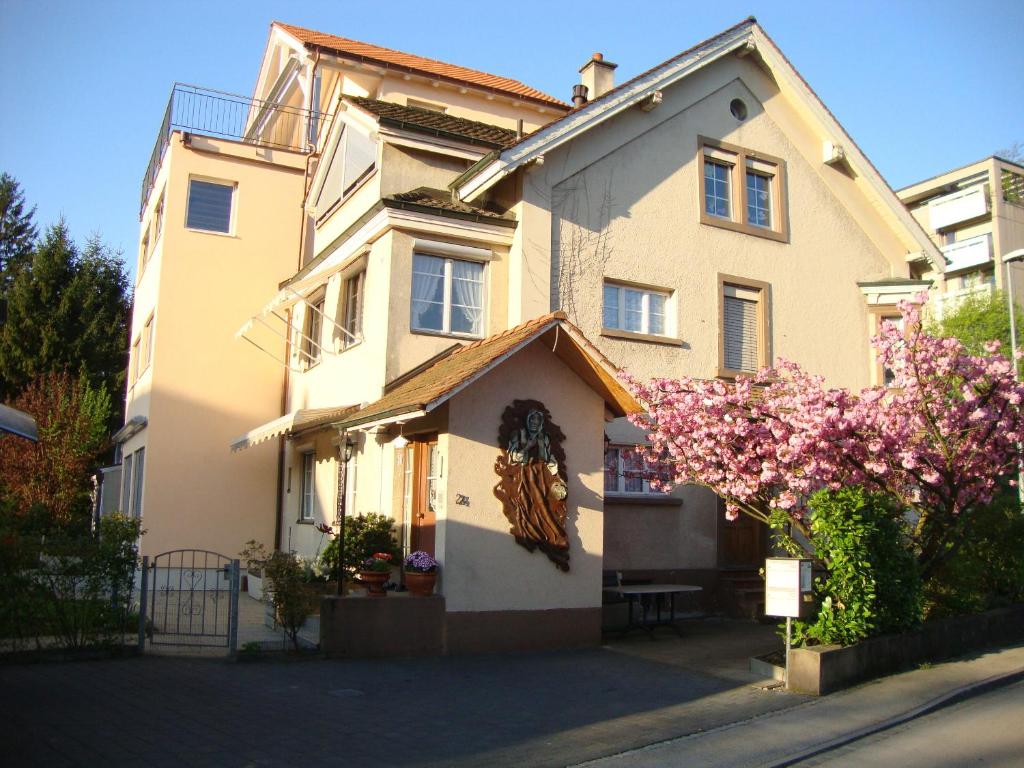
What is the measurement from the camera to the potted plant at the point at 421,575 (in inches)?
464

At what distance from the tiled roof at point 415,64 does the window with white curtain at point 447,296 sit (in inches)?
323

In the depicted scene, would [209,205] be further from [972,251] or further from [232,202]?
[972,251]

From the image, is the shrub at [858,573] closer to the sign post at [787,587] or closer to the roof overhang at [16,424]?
the sign post at [787,587]

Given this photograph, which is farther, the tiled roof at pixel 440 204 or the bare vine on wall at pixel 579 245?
the bare vine on wall at pixel 579 245

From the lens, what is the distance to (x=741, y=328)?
17812 millimetres

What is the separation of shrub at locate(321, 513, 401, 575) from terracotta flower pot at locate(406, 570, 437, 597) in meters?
1.27

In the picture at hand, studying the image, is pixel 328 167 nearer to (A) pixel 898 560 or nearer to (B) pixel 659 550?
(B) pixel 659 550

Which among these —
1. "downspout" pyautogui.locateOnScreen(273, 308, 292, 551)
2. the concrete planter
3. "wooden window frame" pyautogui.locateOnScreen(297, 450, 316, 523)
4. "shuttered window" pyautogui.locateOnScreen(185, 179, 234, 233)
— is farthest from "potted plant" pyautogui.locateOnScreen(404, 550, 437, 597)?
"shuttered window" pyautogui.locateOnScreen(185, 179, 234, 233)

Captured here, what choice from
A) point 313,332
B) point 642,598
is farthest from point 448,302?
point 642,598

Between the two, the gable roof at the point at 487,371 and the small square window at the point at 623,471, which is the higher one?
the gable roof at the point at 487,371

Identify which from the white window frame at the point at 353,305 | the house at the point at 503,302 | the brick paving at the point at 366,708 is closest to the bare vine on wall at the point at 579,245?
the house at the point at 503,302

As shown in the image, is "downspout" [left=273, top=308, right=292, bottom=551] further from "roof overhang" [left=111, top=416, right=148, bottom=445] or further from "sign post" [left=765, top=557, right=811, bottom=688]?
"sign post" [left=765, top=557, right=811, bottom=688]

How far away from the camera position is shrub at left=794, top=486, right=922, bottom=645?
10859mm

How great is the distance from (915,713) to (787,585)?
5.89 feet
